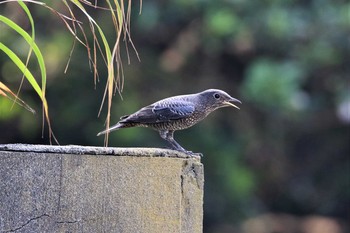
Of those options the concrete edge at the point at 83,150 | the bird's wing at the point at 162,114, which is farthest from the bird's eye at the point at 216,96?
the concrete edge at the point at 83,150

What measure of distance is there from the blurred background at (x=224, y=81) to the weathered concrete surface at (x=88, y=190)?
579 cm

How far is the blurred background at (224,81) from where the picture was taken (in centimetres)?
993

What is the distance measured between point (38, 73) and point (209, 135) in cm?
216

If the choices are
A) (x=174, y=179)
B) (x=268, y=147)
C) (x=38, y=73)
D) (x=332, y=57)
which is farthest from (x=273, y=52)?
(x=174, y=179)

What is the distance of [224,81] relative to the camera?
37.9 ft

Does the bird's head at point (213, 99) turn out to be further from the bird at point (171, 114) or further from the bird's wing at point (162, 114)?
the bird's wing at point (162, 114)

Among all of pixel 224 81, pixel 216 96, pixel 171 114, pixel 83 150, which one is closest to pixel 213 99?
pixel 216 96

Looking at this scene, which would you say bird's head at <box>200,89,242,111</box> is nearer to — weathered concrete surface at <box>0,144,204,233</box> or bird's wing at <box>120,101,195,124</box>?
bird's wing at <box>120,101,195,124</box>

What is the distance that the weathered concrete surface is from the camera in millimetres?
3006

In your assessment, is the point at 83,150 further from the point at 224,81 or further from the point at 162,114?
the point at 224,81

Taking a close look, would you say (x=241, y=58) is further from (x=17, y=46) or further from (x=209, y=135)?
(x=17, y=46)

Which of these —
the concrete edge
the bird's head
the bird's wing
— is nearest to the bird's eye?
the bird's head

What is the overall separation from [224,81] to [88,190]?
8520 mm

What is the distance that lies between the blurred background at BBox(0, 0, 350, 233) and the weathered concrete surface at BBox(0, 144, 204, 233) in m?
5.79
